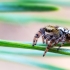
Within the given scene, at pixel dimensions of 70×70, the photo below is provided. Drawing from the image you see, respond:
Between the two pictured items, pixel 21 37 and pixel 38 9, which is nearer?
pixel 38 9

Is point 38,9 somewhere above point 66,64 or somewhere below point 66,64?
above

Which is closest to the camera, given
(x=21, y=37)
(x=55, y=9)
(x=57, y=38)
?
(x=55, y=9)

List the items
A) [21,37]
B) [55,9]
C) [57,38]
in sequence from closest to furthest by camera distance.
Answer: [55,9] → [57,38] → [21,37]

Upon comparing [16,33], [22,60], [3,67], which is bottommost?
[3,67]

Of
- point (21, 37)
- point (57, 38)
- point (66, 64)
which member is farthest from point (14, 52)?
point (21, 37)

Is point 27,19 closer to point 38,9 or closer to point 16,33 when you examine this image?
point 38,9

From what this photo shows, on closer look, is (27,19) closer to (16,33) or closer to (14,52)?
(14,52)

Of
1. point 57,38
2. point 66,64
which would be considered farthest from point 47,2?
point 66,64

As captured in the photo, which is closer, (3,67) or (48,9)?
(48,9)

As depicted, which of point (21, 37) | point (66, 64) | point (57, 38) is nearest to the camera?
point (57, 38)
